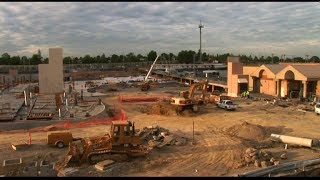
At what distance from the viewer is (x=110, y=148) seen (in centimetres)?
1883

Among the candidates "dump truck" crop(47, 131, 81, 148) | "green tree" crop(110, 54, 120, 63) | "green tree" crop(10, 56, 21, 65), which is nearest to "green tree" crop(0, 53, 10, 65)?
"green tree" crop(10, 56, 21, 65)

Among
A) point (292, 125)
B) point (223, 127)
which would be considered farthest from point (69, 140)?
point (292, 125)

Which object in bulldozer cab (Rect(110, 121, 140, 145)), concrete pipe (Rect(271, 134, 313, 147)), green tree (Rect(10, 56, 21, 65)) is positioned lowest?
concrete pipe (Rect(271, 134, 313, 147))

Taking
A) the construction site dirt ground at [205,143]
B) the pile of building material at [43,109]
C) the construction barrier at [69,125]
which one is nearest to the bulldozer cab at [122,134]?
the construction site dirt ground at [205,143]

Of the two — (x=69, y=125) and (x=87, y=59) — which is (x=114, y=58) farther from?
(x=69, y=125)

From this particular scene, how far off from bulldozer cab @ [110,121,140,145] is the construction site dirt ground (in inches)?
42.9

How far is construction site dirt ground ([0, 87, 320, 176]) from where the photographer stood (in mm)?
17828

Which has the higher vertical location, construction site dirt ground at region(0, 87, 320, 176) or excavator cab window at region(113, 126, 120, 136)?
excavator cab window at region(113, 126, 120, 136)

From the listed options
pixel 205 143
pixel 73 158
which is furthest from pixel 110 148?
pixel 205 143

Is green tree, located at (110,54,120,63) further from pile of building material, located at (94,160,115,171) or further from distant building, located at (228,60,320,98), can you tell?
pile of building material, located at (94,160,115,171)

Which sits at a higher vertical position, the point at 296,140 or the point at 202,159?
the point at 296,140

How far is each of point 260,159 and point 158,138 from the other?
7.18 metres

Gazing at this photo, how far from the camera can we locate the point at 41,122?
2877 centimetres

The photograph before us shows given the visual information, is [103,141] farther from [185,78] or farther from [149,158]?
[185,78]
